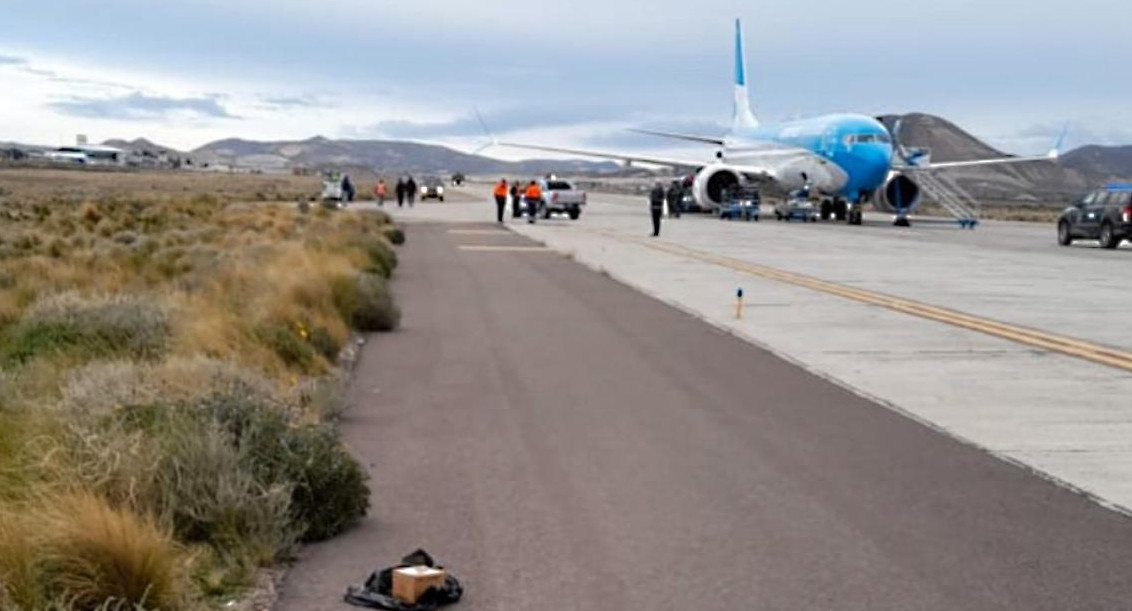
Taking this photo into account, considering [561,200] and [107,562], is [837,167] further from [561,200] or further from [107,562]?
[107,562]

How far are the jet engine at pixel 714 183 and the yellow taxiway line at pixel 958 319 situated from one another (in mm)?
34341

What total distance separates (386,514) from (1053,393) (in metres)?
7.32

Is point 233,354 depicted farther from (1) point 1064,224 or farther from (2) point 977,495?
(1) point 1064,224

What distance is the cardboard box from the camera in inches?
249

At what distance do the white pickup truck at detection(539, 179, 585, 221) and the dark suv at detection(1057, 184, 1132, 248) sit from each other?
73.9ft

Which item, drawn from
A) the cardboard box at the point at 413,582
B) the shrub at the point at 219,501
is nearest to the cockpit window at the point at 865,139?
the shrub at the point at 219,501

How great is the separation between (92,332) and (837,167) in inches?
1894

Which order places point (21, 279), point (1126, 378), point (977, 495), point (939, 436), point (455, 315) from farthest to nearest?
point (21, 279)
point (455, 315)
point (1126, 378)
point (939, 436)
point (977, 495)

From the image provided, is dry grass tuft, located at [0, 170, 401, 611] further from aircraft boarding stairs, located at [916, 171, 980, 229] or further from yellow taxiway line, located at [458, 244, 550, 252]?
aircraft boarding stairs, located at [916, 171, 980, 229]

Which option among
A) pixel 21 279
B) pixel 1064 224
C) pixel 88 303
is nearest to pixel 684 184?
pixel 1064 224

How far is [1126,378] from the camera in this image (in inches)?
546

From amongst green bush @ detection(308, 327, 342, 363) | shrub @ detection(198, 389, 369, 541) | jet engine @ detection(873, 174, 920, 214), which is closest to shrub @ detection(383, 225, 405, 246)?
green bush @ detection(308, 327, 342, 363)

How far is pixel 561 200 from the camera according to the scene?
61469 millimetres

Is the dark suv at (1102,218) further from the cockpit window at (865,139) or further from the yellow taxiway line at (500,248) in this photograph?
the yellow taxiway line at (500,248)
